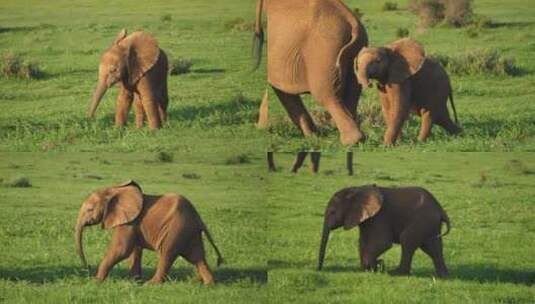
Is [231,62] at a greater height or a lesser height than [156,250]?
greater

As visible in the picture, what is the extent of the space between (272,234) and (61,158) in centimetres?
154

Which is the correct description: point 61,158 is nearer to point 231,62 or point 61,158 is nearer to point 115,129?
point 115,129

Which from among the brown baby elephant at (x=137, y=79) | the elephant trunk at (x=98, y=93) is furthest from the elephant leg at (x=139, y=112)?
the elephant trunk at (x=98, y=93)

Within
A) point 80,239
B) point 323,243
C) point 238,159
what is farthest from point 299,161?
point 80,239

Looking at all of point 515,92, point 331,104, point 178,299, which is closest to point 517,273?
point 515,92

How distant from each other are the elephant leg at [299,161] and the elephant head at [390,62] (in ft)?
2.47

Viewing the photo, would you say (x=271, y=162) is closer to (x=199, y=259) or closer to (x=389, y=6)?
(x=199, y=259)

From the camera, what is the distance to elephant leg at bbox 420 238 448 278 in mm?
8703

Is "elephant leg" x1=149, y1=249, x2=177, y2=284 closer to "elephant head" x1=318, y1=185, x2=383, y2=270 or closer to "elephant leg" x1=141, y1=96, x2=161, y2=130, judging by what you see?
"elephant leg" x1=141, y1=96, x2=161, y2=130

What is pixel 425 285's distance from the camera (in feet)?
28.1

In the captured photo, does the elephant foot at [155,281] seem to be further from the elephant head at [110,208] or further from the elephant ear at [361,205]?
the elephant ear at [361,205]

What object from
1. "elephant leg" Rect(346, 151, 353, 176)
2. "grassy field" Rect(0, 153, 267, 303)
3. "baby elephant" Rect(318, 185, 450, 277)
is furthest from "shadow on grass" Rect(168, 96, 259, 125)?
"baby elephant" Rect(318, 185, 450, 277)

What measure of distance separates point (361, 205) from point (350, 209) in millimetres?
84

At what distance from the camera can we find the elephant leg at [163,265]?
28.4ft
